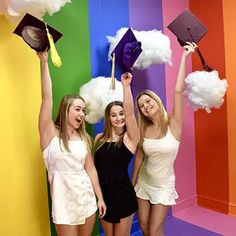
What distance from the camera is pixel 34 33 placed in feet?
6.59

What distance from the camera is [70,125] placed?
2.14 m

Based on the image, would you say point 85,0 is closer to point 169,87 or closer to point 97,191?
point 169,87

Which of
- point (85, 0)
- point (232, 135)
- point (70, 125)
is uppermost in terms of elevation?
point (85, 0)

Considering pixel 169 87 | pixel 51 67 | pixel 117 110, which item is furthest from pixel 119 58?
pixel 169 87

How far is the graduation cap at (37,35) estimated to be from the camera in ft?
6.47

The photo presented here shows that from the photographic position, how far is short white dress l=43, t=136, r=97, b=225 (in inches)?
80.3

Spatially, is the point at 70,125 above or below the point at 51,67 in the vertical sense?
below

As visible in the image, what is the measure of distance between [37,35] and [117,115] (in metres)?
0.70

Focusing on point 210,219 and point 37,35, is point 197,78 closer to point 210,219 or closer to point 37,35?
point 37,35

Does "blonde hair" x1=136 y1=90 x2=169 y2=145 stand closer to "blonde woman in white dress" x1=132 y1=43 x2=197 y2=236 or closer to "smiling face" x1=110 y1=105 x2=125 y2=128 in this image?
"blonde woman in white dress" x1=132 y1=43 x2=197 y2=236

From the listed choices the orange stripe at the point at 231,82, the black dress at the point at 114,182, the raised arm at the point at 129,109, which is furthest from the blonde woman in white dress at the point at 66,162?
the orange stripe at the point at 231,82

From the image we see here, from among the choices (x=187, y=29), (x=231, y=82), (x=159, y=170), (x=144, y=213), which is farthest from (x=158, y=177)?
(x=231, y=82)

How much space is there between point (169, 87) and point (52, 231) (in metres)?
1.72

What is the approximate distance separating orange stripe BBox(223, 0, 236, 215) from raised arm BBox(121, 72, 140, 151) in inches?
56.5
